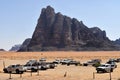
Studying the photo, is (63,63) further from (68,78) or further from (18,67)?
(68,78)

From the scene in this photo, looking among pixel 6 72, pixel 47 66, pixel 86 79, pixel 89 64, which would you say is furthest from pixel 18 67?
pixel 89 64

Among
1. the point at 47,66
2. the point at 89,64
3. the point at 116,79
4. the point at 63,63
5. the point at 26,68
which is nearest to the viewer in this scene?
the point at 116,79

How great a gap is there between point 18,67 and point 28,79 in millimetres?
10099

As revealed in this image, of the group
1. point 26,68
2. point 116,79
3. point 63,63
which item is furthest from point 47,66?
point 116,79

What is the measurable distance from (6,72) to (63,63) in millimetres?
24834

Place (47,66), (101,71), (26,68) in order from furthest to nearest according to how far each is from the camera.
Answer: (47,66) → (26,68) → (101,71)

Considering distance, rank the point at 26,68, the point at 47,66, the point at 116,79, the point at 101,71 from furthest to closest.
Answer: the point at 47,66
the point at 26,68
the point at 101,71
the point at 116,79

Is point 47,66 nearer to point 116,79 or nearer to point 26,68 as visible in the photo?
point 26,68

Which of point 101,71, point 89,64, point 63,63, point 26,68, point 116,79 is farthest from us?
point 63,63

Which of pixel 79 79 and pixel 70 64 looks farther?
pixel 70 64

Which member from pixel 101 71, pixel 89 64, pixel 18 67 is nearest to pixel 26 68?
pixel 18 67

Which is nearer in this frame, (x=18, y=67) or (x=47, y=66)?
(x=18, y=67)

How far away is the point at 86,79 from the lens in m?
35.9

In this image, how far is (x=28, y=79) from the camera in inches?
1419
